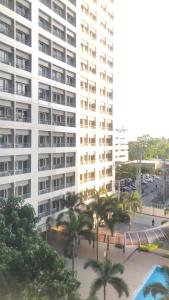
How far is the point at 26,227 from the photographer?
24.3 m

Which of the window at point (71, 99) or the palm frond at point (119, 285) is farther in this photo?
the window at point (71, 99)

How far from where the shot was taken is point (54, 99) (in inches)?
1481

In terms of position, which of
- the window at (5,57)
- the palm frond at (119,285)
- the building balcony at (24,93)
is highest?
the window at (5,57)

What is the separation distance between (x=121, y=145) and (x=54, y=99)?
263 feet

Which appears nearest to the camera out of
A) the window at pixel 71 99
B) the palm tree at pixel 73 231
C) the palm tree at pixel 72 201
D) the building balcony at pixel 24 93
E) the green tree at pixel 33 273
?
the green tree at pixel 33 273

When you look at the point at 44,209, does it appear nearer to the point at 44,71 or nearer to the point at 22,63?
the point at 44,71

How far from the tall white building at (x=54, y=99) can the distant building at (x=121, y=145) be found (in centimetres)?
6033

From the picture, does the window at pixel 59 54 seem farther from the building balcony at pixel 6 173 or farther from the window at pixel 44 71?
the building balcony at pixel 6 173

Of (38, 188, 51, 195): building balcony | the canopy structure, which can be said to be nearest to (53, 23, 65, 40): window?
(38, 188, 51, 195): building balcony

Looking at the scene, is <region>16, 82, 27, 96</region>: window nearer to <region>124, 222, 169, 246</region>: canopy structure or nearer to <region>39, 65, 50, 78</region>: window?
<region>39, 65, 50, 78</region>: window

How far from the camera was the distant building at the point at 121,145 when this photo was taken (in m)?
112

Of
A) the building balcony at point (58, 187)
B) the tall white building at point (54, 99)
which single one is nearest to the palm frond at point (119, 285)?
the tall white building at point (54, 99)

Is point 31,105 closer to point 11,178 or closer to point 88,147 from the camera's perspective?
point 11,178

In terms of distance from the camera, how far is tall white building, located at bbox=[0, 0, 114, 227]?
30.5 meters
